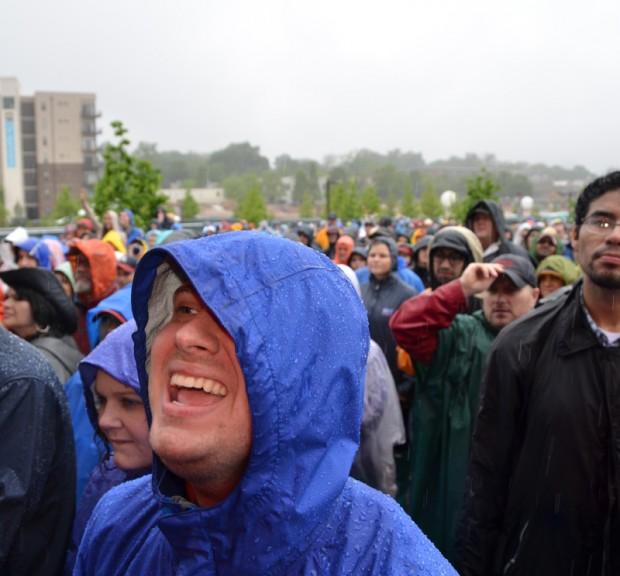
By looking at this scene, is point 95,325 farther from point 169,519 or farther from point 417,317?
point 169,519

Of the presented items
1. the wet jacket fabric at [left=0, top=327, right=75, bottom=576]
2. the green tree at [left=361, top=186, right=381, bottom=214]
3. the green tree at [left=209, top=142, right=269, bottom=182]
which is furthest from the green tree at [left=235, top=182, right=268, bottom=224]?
the green tree at [left=209, top=142, right=269, bottom=182]

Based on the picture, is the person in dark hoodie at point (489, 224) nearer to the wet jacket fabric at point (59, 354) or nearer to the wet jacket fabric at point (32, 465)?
the wet jacket fabric at point (59, 354)

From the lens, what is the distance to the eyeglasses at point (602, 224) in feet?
9.59

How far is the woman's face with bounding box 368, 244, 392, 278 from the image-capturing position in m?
6.68

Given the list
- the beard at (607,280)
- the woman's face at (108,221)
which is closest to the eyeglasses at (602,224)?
the beard at (607,280)

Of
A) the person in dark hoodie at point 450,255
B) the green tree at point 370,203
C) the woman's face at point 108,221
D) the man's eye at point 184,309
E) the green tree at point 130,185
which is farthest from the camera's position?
the green tree at point 370,203

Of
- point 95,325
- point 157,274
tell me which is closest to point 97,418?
point 157,274

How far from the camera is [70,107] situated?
92625 mm

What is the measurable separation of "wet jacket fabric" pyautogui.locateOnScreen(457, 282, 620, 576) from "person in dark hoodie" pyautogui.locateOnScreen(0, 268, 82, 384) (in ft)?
7.34

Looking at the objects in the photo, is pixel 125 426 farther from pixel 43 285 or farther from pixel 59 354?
pixel 43 285

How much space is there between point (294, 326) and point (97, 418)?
180cm

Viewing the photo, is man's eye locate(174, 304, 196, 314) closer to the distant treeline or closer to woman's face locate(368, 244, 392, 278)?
woman's face locate(368, 244, 392, 278)

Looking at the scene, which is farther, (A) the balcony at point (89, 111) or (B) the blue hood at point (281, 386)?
(A) the balcony at point (89, 111)

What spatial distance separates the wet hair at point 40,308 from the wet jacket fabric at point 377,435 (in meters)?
1.77
